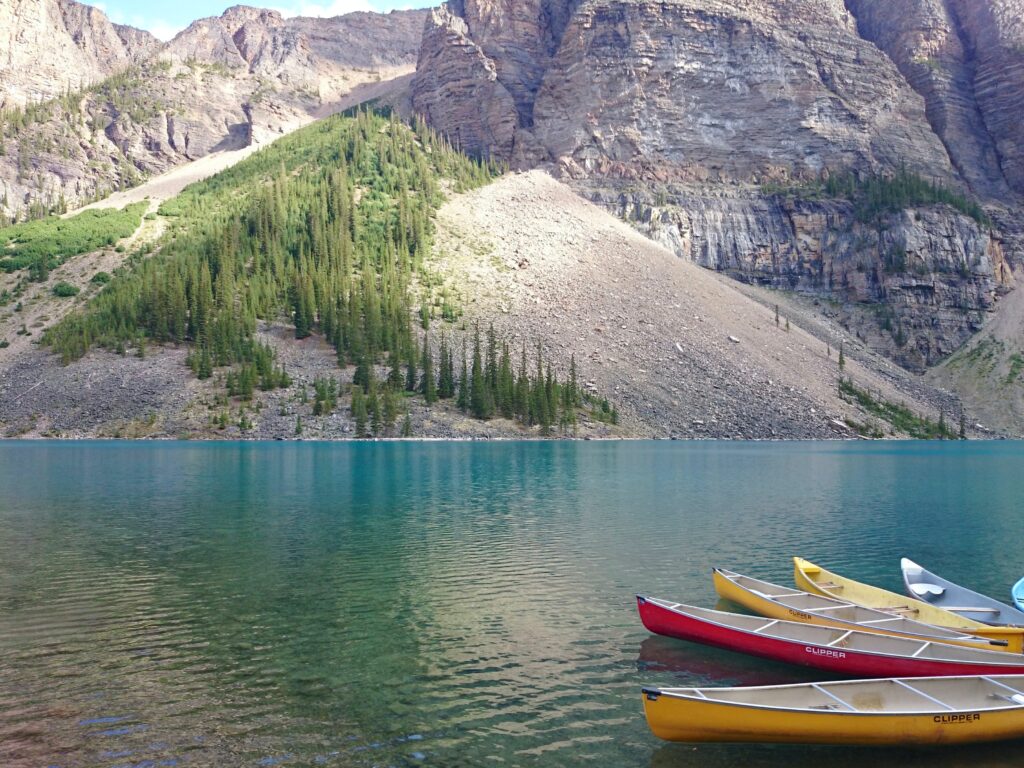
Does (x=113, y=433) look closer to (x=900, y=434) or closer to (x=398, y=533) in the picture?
(x=398, y=533)

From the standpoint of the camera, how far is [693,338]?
13462 centimetres

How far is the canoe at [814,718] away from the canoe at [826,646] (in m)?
2.29

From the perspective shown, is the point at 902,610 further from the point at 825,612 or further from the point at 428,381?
the point at 428,381

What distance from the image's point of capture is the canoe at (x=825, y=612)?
1859 centimetres

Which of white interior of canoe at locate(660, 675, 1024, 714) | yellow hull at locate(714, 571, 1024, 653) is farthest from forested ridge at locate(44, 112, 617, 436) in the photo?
white interior of canoe at locate(660, 675, 1024, 714)

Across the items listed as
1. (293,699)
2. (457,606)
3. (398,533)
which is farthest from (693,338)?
(293,699)

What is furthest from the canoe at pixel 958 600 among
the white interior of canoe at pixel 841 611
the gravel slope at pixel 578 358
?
the gravel slope at pixel 578 358

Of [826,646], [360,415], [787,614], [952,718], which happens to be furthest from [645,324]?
[952,718]

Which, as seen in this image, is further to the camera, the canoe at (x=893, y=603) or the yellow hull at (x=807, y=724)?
the canoe at (x=893, y=603)

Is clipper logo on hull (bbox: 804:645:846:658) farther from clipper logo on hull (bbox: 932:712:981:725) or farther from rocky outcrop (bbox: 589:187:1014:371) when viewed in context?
rocky outcrop (bbox: 589:187:1014:371)

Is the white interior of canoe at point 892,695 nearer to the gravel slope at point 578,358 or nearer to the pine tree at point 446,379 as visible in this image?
the gravel slope at point 578,358

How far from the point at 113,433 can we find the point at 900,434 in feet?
414

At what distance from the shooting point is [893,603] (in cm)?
2291

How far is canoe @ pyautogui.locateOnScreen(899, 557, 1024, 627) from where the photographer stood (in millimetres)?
21344
